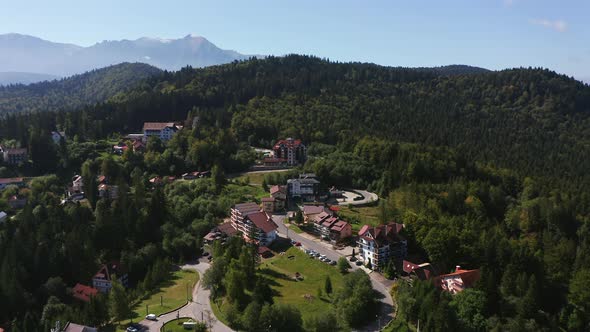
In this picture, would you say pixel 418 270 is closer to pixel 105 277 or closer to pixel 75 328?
pixel 75 328

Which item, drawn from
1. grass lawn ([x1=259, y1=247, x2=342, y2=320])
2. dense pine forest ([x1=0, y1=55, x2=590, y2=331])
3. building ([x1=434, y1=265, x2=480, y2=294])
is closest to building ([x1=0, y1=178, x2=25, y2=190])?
dense pine forest ([x1=0, y1=55, x2=590, y2=331])

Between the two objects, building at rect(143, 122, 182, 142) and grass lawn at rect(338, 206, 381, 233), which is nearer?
grass lawn at rect(338, 206, 381, 233)

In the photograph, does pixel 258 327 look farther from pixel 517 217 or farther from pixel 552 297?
pixel 517 217

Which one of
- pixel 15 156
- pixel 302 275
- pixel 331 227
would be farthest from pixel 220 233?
pixel 15 156

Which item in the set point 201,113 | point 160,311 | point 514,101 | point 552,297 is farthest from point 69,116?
point 514,101

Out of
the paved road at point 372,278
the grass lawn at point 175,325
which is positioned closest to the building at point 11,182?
the paved road at point 372,278

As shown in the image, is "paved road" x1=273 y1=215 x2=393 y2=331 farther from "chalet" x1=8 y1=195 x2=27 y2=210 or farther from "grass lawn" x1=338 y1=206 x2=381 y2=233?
"chalet" x1=8 y1=195 x2=27 y2=210
